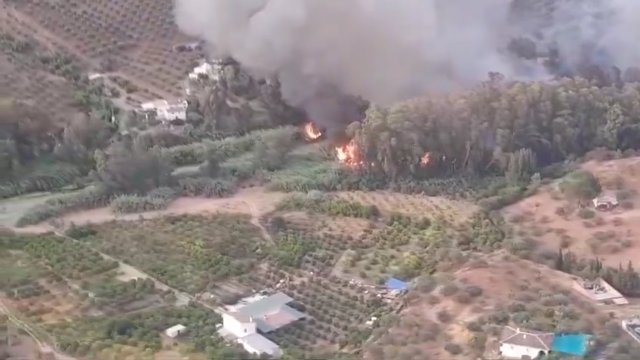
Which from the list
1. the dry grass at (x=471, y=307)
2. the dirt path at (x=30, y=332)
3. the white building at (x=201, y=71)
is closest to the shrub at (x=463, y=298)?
the dry grass at (x=471, y=307)

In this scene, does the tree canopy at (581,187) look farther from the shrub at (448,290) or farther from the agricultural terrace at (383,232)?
the shrub at (448,290)

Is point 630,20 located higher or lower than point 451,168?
higher

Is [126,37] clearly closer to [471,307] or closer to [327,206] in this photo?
[327,206]

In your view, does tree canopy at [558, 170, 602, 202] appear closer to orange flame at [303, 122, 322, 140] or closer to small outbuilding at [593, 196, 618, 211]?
small outbuilding at [593, 196, 618, 211]

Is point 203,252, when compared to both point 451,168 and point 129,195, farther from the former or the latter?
point 451,168

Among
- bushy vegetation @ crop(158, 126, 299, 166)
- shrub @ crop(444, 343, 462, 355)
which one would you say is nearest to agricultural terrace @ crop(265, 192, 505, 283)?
shrub @ crop(444, 343, 462, 355)

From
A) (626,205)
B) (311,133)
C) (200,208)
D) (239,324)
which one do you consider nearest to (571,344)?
(239,324)

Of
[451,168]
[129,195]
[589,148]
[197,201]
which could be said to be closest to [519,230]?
[451,168]
